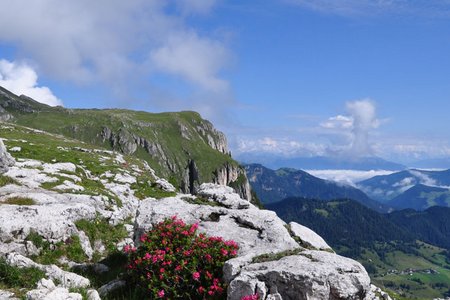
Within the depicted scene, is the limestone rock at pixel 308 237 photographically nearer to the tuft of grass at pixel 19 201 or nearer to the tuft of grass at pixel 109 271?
the tuft of grass at pixel 109 271

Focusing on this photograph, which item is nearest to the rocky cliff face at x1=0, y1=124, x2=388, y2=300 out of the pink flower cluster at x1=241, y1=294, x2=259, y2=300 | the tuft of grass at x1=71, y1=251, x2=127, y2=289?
the tuft of grass at x1=71, y1=251, x2=127, y2=289

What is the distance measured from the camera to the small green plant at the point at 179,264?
13.3 m

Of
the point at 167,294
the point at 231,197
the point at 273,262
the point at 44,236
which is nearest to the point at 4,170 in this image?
the point at 44,236

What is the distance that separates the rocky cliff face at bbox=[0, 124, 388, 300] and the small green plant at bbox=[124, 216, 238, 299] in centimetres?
67

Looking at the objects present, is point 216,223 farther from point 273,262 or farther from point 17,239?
point 17,239

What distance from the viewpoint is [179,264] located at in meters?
13.9

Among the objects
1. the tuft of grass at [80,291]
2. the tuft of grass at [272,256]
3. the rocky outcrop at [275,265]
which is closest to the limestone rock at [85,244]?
the rocky outcrop at [275,265]

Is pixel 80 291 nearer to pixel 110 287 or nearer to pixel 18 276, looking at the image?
pixel 110 287

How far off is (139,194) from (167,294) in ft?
94.9

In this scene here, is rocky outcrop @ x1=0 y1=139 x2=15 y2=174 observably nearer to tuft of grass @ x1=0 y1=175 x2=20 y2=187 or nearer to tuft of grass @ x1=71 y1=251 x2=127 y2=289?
tuft of grass @ x1=0 y1=175 x2=20 y2=187

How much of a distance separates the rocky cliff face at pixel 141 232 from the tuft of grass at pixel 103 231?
59mm

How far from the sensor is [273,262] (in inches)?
542

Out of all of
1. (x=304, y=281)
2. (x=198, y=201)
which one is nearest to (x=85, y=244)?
(x=198, y=201)

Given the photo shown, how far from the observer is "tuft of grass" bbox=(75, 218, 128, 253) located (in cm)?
2158
